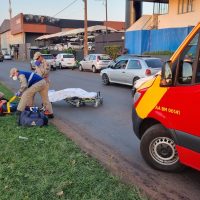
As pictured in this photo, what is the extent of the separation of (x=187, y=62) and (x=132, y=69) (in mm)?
10589

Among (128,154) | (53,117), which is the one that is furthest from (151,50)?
(128,154)

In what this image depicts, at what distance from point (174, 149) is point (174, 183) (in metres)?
0.48

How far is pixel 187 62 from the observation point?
167 inches

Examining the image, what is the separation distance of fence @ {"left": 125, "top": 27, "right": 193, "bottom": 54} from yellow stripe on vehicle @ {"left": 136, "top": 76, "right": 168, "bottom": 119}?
20820mm

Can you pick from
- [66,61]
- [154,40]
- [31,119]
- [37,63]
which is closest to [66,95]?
[37,63]

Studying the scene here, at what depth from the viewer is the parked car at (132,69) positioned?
14077 millimetres

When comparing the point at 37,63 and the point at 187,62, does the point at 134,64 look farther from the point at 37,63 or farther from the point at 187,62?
the point at 187,62

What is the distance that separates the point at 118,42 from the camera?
36.0 m

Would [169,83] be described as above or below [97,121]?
above

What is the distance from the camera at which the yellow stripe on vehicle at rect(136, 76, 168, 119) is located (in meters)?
4.60

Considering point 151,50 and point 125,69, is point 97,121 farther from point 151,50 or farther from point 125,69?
point 151,50

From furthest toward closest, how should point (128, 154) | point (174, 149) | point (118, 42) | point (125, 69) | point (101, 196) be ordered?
point (118, 42) < point (125, 69) < point (128, 154) < point (174, 149) < point (101, 196)

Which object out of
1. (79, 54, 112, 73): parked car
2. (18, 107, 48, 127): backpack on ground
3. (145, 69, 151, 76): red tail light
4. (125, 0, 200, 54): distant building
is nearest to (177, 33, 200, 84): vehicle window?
(18, 107, 48, 127): backpack on ground

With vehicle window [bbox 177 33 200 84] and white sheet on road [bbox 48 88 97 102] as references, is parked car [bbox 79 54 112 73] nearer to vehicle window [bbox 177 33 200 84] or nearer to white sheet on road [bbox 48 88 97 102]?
white sheet on road [bbox 48 88 97 102]
